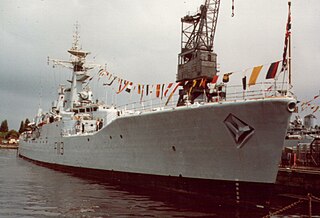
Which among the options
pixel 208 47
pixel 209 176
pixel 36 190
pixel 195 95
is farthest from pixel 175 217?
pixel 208 47

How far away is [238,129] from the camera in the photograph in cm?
1282

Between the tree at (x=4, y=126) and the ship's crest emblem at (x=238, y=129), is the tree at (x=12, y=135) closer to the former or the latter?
the tree at (x=4, y=126)

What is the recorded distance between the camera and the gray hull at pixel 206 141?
12.3m

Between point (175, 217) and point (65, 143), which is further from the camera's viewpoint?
point (65, 143)

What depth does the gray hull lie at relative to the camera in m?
12.3

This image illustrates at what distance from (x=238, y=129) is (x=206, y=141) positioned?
1587mm

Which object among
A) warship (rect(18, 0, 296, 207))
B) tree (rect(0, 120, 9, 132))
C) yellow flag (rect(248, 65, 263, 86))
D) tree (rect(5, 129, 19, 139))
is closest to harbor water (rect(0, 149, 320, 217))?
warship (rect(18, 0, 296, 207))

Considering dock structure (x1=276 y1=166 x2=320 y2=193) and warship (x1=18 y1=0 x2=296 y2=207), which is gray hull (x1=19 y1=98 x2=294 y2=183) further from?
dock structure (x1=276 y1=166 x2=320 y2=193)

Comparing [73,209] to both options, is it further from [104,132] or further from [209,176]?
[104,132]

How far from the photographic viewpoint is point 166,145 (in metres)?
15.5

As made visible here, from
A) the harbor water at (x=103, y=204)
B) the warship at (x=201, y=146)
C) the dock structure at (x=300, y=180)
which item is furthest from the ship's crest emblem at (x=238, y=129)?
the dock structure at (x=300, y=180)

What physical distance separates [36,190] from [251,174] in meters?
11.6

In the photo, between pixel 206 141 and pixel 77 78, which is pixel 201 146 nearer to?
pixel 206 141

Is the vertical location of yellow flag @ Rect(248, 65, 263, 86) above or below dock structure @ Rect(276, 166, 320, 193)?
above
